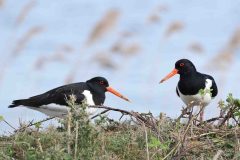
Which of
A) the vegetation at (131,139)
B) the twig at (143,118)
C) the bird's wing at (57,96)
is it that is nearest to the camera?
the vegetation at (131,139)

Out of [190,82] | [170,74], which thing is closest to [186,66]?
[170,74]

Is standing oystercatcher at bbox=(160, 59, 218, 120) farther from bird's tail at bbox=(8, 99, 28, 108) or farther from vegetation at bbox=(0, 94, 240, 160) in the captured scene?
vegetation at bbox=(0, 94, 240, 160)

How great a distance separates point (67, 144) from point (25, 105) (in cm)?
559

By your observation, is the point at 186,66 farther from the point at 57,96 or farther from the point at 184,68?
the point at 57,96

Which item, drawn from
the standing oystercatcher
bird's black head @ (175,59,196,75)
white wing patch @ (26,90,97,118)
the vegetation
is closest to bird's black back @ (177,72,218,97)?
the standing oystercatcher

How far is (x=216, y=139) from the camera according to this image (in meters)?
5.72

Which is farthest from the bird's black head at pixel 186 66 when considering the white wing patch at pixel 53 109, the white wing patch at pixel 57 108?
the white wing patch at pixel 53 109

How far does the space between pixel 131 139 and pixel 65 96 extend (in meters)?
4.26


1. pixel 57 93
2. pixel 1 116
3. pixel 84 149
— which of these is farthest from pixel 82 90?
pixel 84 149

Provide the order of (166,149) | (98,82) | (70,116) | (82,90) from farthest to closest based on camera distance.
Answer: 1. (98,82)
2. (82,90)
3. (166,149)
4. (70,116)

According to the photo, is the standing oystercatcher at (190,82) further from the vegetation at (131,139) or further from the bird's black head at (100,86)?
the vegetation at (131,139)

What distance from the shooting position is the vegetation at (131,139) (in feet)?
16.0

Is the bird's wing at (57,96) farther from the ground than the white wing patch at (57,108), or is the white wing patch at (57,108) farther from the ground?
the bird's wing at (57,96)

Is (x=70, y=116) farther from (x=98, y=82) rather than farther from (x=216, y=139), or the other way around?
(x=98, y=82)
